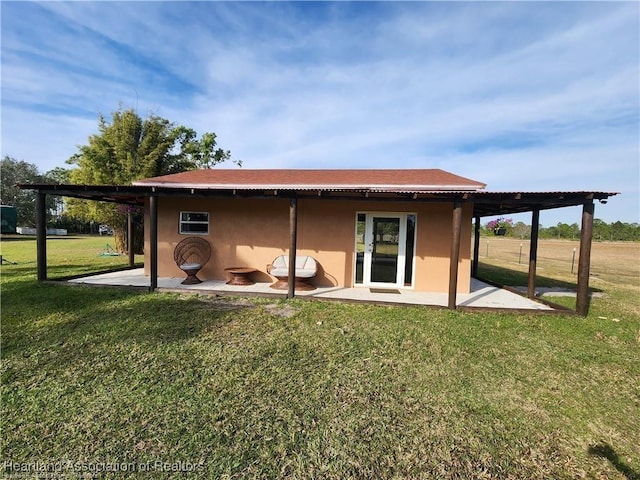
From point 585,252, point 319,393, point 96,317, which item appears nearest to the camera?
point 319,393

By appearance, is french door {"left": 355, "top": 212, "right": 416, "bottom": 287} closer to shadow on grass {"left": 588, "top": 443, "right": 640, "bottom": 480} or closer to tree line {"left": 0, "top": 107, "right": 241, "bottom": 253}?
shadow on grass {"left": 588, "top": 443, "right": 640, "bottom": 480}

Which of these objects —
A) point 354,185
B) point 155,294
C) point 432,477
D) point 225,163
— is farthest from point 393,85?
point 225,163

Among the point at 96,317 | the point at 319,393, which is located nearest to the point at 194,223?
the point at 96,317

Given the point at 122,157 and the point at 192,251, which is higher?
the point at 122,157

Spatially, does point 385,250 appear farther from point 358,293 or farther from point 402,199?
point 402,199

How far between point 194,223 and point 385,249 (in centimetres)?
561

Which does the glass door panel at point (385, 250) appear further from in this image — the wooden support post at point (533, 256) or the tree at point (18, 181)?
the tree at point (18, 181)

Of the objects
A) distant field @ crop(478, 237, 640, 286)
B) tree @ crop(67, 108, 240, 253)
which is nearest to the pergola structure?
distant field @ crop(478, 237, 640, 286)

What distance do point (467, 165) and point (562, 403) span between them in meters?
17.3

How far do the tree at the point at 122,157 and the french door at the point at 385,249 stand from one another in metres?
12.1

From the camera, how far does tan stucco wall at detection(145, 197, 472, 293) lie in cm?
809

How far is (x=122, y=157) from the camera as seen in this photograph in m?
14.9

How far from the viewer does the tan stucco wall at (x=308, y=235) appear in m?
8.09

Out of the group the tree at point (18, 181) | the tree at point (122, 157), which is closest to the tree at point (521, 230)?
the tree at point (122, 157)
